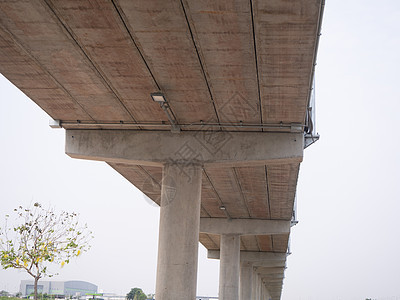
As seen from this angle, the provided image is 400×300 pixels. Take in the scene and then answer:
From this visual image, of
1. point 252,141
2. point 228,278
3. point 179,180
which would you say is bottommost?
point 228,278

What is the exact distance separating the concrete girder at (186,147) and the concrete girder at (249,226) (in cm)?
1892

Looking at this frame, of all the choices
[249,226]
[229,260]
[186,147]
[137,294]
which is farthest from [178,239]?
[137,294]

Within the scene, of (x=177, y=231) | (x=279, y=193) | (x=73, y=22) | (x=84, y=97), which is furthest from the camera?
(x=279, y=193)

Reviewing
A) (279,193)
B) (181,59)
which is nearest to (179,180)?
(181,59)

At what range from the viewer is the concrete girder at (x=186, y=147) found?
2062 centimetres

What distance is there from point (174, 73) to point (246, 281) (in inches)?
1830

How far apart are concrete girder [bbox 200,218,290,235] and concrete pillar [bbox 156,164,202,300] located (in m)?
19.6

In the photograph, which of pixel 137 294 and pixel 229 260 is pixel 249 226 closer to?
pixel 229 260

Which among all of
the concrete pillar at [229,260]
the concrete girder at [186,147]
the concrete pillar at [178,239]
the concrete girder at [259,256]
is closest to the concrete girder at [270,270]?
the concrete girder at [259,256]

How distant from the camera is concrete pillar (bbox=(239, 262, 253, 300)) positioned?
5769 centimetres

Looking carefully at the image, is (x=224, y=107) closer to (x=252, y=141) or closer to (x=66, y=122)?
(x=252, y=141)

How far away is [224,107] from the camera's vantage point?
726 inches

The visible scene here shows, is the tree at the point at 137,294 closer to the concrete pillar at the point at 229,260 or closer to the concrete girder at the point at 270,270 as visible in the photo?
the concrete girder at the point at 270,270

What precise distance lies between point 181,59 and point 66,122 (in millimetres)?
7913
